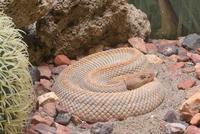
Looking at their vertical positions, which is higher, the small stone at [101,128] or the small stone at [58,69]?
the small stone at [58,69]

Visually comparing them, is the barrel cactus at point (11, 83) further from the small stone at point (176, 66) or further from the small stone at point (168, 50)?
the small stone at point (168, 50)

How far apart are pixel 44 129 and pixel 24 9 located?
99 centimetres

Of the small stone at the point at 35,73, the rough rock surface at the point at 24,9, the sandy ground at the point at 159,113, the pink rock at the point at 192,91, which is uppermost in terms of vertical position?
the rough rock surface at the point at 24,9

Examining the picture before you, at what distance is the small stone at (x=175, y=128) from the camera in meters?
3.22

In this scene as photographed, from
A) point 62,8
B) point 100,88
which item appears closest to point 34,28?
point 62,8

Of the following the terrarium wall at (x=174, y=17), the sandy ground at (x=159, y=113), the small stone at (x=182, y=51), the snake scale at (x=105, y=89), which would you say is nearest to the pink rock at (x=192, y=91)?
the sandy ground at (x=159, y=113)

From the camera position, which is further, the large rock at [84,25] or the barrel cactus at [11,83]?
the large rock at [84,25]

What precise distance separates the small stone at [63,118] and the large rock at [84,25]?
41.2 inches

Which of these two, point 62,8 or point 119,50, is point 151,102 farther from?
point 62,8

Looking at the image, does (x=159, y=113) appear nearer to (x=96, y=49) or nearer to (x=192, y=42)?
(x=96, y=49)

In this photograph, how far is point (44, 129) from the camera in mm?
3189

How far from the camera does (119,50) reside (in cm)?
447

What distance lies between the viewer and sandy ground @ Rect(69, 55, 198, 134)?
337 centimetres

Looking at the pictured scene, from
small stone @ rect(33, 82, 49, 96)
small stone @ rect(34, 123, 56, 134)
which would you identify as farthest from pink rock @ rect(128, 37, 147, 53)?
small stone @ rect(34, 123, 56, 134)
